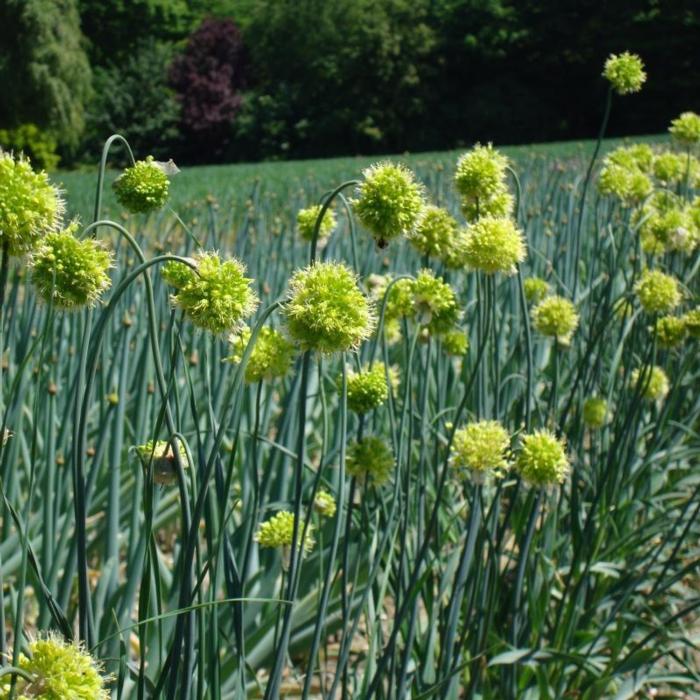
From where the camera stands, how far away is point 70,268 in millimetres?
967

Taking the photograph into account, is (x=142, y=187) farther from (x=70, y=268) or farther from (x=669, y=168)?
(x=669, y=168)

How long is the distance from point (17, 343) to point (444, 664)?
1513 mm

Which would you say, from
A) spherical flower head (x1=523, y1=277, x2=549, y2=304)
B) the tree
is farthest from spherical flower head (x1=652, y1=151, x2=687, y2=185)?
the tree

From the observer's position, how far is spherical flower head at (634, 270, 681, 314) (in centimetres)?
195

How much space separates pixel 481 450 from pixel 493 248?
27 centimetres

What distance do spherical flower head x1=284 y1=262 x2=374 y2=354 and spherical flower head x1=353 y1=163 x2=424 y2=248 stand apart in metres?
0.21

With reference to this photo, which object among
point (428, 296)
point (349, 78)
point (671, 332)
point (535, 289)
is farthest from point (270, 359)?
point (349, 78)

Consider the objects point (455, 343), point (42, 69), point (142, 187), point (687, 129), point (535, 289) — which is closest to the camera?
point (142, 187)

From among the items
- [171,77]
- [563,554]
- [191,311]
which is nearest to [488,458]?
[191,311]

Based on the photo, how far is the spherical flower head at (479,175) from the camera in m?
1.49

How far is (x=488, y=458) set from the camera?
1.34 m

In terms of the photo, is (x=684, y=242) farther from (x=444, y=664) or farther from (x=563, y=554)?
(x=444, y=664)

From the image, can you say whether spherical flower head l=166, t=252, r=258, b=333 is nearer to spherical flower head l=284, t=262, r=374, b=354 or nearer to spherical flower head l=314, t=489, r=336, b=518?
spherical flower head l=284, t=262, r=374, b=354

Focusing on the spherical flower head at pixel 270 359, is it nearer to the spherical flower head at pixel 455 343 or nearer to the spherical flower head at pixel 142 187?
the spherical flower head at pixel 142 187
